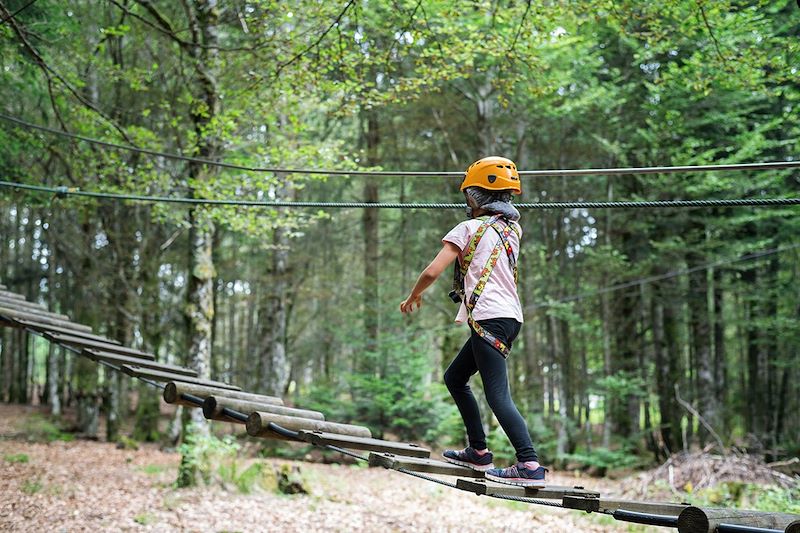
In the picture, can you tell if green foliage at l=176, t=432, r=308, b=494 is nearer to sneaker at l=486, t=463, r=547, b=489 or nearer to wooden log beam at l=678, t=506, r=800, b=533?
sneaker at l=486, t=463, r=547, b=489

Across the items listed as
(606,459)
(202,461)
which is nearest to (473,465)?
(202,461)

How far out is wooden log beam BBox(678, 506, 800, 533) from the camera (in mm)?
2533

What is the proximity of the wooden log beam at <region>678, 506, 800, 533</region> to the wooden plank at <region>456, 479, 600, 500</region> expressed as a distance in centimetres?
53

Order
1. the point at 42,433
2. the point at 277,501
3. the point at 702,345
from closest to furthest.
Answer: the point at 277,501, the point at 702,345, the point at 42,433

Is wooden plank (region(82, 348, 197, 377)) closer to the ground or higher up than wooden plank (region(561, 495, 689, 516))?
higher up

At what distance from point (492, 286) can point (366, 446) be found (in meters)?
Result: 1.15

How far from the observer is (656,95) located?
1311cm

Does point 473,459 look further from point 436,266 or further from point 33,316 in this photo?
point 33,316

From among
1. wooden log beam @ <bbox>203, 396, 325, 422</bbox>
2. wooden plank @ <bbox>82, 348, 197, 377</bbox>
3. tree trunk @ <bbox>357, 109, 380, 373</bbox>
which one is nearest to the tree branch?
wooden plank @ <bbox>82, 348, 197, 377</bbox>

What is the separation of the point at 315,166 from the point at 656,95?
24.4 ft

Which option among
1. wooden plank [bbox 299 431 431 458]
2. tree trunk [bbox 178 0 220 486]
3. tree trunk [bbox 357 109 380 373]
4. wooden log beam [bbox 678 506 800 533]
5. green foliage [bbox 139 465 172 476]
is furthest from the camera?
tree trunk [bbox 357 109 380 373]

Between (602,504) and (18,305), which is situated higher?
(18,305)

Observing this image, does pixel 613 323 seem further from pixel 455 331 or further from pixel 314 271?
pixel 314 271

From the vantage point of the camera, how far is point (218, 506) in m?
8.71
